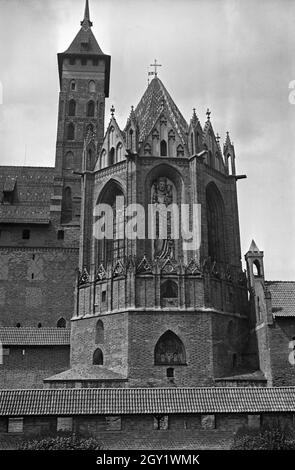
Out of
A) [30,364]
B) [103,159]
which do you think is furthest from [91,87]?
[30,364]

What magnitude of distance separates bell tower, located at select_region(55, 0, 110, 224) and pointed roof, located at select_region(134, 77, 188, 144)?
10.4 meters

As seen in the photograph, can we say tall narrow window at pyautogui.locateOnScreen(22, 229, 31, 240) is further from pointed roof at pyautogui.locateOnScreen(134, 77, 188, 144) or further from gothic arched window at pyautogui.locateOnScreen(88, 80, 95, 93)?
gothic arched window at pyautogui.locateOnScreen(88, 80, 95, 93)

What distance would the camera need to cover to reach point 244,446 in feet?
73.8

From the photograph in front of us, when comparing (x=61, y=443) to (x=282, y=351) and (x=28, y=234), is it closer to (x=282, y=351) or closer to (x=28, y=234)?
(x=282, y=351)

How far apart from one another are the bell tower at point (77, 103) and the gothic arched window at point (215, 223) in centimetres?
1439

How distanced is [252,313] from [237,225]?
619 centimetres

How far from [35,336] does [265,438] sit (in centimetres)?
1799

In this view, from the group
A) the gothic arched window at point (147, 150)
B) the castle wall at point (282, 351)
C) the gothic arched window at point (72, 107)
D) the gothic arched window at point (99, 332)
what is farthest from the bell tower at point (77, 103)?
the castle wall at point (282, 351)

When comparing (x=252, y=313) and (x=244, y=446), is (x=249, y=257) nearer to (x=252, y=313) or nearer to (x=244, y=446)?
(x=252, y=313)

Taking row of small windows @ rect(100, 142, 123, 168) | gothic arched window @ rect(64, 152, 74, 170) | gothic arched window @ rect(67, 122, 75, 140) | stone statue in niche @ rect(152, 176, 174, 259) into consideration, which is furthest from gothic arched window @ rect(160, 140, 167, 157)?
gothic arched window @ rect(67, 122, 75, 140)

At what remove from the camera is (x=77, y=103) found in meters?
53.6

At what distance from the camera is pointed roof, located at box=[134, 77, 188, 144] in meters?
37.0

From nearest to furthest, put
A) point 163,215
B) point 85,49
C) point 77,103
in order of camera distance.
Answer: point 163,215 < point 77,103 < point 85,49
